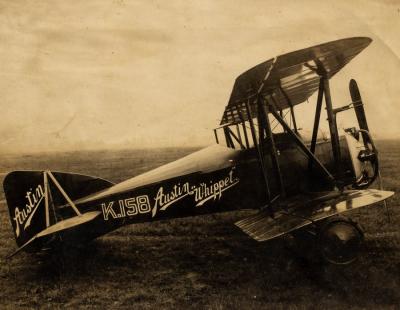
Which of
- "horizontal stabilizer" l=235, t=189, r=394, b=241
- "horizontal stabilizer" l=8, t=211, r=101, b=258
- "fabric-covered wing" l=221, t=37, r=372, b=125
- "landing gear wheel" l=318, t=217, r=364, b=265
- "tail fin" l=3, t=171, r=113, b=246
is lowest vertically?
"landing gear wheel" l=318, t=217, r=364, b=265

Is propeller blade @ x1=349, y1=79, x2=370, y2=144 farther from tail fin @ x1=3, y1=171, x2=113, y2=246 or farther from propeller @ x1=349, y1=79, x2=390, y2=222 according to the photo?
tail fin @ x1=3, y1=171, x2=113, y2=246

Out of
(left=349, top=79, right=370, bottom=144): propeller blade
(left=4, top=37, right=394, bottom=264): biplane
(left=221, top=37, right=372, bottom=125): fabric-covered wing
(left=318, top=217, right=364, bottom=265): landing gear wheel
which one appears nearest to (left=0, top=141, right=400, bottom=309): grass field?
(left=318, top=217, right=364, bottom=265): landing gear wheel

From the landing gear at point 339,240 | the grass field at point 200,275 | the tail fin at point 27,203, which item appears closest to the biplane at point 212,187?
the tail fin at point 27,203

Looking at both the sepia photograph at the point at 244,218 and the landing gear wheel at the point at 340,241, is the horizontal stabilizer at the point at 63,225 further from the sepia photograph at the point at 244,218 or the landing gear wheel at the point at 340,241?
the landing gear wheel at the point at 340,241

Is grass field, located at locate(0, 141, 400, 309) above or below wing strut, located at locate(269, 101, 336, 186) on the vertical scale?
below

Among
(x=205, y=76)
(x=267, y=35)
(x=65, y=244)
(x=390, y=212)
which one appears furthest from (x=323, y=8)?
(x=205, y=76)

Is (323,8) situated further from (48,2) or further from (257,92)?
(48,2)
